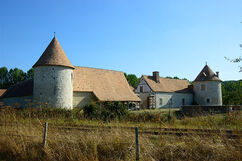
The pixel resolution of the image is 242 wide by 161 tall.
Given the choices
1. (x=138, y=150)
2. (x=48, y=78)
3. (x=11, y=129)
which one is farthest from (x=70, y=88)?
(x=138, y=150)

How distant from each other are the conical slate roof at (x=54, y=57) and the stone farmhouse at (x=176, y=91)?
56.8 feet

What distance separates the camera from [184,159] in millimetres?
5223

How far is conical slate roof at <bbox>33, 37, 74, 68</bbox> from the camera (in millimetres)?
22188

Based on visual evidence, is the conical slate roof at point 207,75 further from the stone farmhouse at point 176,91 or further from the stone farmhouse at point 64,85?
the stone farmhouse at point 64,85

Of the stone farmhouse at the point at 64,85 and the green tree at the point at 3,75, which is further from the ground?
the green tree at the point at 3,75

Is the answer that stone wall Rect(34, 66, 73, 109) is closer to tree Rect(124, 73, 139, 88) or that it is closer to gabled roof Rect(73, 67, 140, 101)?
gabled roof Rect(73, 67, 140, 101)

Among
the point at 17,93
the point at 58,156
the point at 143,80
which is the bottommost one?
the point at 58,156

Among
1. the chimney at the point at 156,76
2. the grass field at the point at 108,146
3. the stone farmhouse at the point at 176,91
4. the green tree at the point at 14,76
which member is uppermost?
the green tree at the point at 14,76

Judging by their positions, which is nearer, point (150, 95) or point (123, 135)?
point (123, 135)

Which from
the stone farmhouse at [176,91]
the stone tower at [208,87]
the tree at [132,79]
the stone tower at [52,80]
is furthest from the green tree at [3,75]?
the stone tower at [208,87]

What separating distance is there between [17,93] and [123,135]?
26.1 m

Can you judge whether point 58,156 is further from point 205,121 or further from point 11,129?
point 205,121

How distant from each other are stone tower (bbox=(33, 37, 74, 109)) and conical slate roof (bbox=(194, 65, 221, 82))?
83.3ft

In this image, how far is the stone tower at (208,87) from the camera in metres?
36.9
